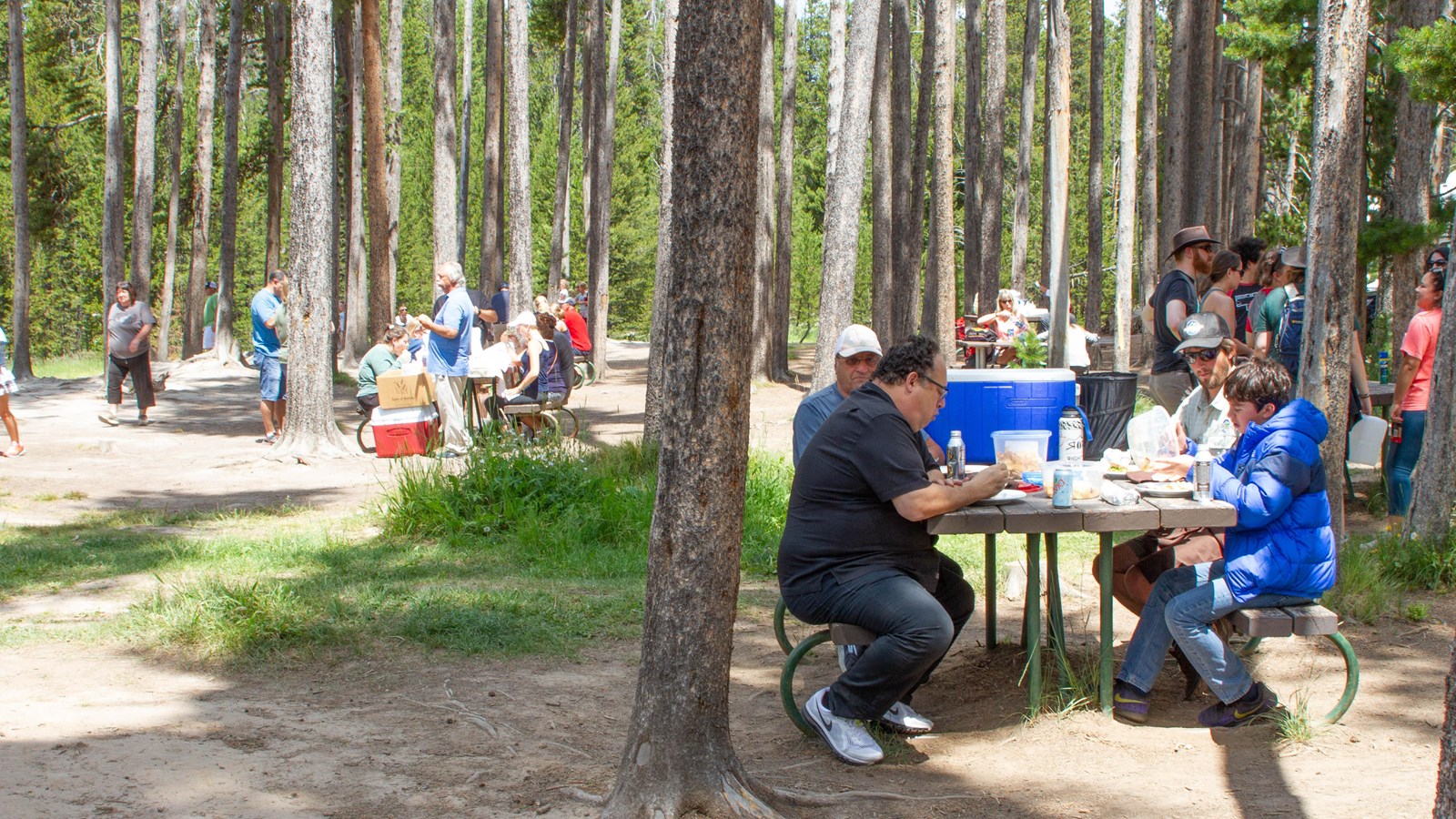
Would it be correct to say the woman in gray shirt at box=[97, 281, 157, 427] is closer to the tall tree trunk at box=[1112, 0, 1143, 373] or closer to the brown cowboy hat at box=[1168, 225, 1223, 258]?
the brown cowboy hat at box=[1168, 225, 1223, 258]

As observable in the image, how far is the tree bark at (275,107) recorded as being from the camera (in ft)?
81.3

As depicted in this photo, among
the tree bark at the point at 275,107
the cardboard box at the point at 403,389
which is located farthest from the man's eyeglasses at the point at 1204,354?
the tree bark at the point at 275,107

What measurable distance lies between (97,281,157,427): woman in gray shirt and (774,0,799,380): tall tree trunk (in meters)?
10.3

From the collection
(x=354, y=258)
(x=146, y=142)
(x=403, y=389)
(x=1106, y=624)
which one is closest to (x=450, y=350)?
(x=403, y=389)

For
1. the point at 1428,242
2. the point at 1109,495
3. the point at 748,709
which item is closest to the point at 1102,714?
the point at 1109,495

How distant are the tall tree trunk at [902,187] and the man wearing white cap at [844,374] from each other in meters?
14.1

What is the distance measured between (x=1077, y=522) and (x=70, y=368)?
29.4 meters

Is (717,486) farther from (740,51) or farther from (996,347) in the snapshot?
(996,347)

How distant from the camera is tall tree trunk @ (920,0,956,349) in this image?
55.8 ft

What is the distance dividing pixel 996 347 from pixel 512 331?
7065 mm

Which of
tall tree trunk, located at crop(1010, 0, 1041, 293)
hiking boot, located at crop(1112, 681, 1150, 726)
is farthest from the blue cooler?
tall tree trunk, located at crop(1010, 0, 1041, 293)

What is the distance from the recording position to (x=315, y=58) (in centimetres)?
1132

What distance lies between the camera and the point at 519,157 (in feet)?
49.8

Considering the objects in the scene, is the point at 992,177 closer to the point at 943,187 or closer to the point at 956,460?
the point at 943,187
